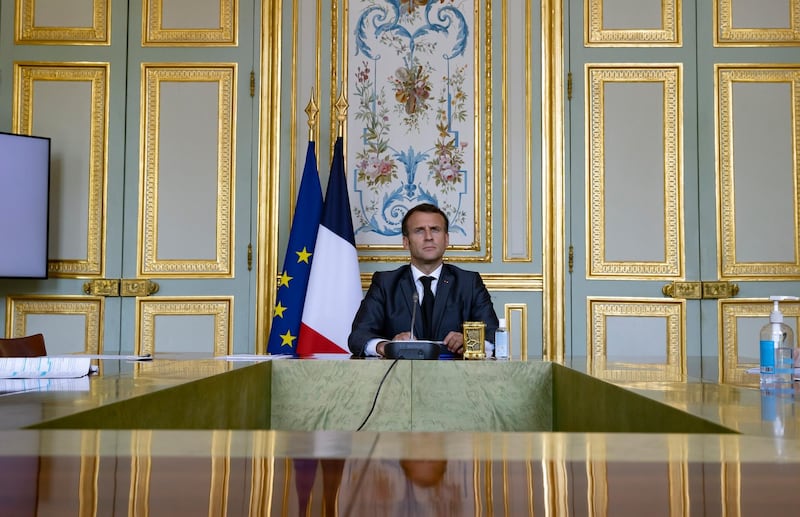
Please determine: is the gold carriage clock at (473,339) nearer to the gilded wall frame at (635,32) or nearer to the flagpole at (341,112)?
the flagpole at (341,112)

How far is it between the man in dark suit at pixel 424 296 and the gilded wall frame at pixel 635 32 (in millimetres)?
1740

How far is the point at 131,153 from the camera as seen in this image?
4664 millimetres

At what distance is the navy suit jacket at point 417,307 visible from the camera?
3389 millimetres

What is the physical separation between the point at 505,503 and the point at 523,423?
1704mm

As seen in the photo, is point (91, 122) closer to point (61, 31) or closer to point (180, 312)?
point (61, 31)

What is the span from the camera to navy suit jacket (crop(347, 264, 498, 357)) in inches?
→ 133

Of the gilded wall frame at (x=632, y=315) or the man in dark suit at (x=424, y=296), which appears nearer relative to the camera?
the man in dark suit at (x=424, y=296)

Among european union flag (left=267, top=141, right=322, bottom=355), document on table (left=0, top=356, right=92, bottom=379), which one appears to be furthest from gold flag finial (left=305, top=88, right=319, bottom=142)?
document on table (left=0, top=356, right=92, bottom=379)

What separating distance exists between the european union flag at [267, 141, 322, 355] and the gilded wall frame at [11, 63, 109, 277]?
1101 millimetres

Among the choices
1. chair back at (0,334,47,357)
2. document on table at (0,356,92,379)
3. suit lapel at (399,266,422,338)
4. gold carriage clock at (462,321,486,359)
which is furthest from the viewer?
suit lapel at (399,266,422,338)

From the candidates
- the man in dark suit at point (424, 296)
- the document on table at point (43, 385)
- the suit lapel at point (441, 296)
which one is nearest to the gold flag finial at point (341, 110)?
the man in dark suit at point (424, 296)

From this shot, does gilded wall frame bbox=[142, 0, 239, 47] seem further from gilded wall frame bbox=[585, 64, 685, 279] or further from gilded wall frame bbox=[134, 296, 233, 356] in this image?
gilded wall frame bbox=[585, 64, 685, 279]

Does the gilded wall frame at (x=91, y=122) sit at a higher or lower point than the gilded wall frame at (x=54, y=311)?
higher

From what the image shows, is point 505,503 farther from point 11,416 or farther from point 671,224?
point 671,224
